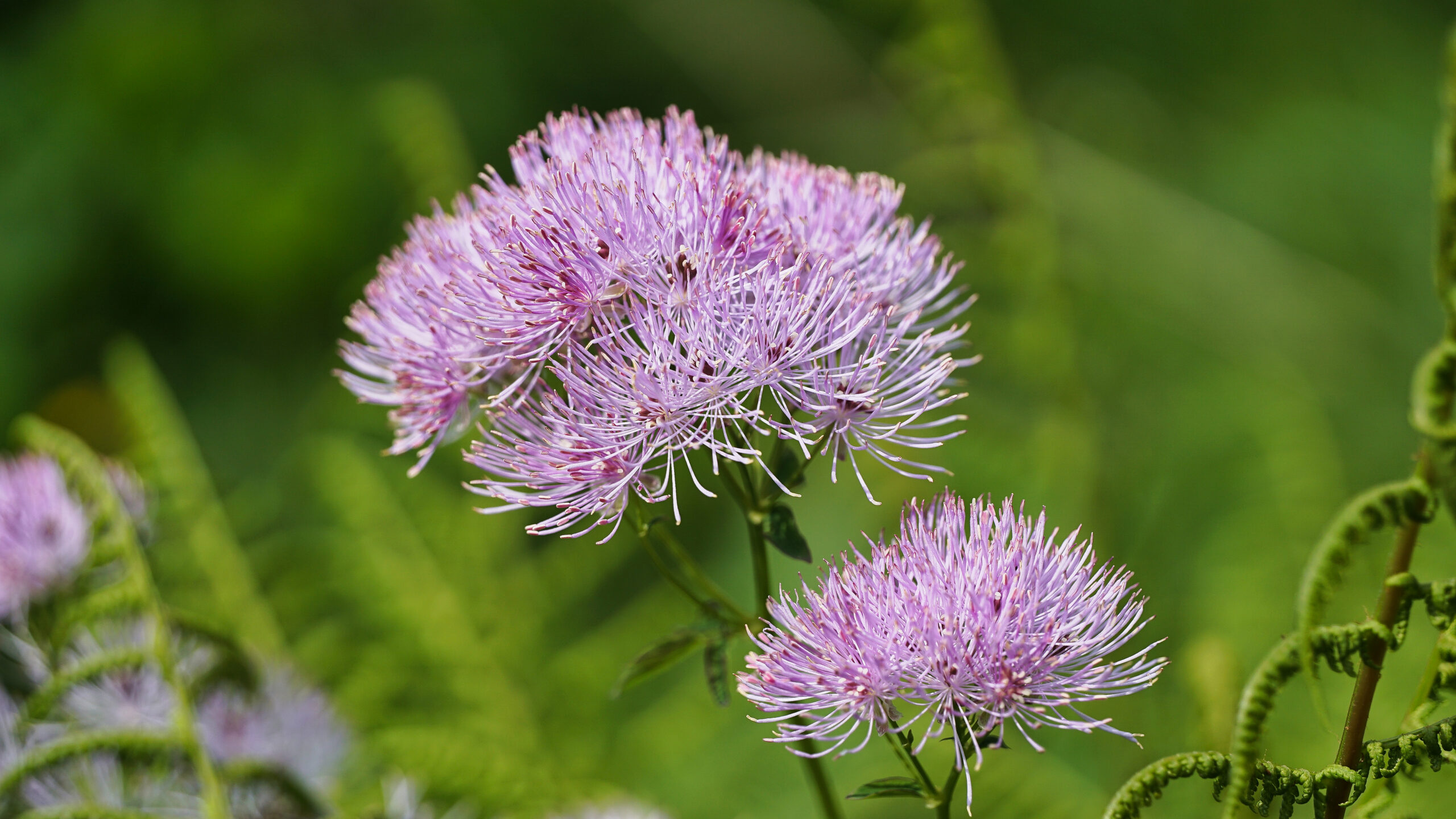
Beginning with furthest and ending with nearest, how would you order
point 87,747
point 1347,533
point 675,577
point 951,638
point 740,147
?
1. point 740,147
2. point 87,747
3. point 675,577
4. point 951,638
5. point 1347,533

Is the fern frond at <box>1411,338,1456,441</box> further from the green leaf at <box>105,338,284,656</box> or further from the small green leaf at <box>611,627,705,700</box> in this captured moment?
the green leaf at <box>105,338,284,656</box>

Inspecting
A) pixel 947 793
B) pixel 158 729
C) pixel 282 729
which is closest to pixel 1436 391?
pixel 947 793

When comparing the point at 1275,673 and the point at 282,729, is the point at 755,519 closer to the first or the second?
the point at 1275,673

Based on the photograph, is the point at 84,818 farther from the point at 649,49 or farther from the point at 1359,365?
the point at 649,49

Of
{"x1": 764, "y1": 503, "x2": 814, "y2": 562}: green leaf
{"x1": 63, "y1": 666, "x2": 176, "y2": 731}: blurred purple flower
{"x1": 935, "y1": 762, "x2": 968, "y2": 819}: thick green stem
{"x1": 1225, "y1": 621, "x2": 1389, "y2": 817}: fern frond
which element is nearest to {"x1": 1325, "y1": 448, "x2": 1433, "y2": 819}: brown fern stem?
{"x1": 1225, "y1": 621, "x2": 1389, "y2": 817}: fern frond

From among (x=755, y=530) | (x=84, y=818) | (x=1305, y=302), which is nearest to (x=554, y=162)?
(x=755, y=530)

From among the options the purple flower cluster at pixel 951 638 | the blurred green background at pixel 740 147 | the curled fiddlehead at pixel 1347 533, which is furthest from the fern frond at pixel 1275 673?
the blurred green background at pixel 740 147
